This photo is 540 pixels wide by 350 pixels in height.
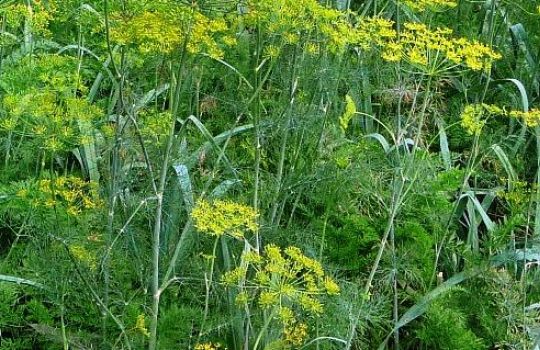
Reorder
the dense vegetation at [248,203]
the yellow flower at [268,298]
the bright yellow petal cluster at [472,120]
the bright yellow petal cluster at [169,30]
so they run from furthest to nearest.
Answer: the bright yellow petal cluster at [472,120] → the dense vegetation at [248,203] → the bright yellow petal cluster at [169,30] → the yellow flower at [268,298]

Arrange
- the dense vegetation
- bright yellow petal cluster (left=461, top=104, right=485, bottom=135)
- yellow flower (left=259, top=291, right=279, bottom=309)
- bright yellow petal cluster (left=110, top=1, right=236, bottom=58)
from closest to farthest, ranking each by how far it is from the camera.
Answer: yellow flower (left=259, top=291, right=279, bottom=309)
bright yellow petal cluster (left=110, top=1, right=236, bottom=58)
the dense vegetation
bright yellow petal cluster (left=461, top=104, right=485, bottom=135)

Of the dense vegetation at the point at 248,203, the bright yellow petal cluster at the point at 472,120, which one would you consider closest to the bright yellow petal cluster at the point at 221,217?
the dense vegetation at the point at 248,203

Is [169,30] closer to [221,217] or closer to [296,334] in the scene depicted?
[221,217]

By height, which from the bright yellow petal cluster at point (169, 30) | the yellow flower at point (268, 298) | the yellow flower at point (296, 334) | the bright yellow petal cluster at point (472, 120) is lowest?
the yellow flower at point (296, 334)

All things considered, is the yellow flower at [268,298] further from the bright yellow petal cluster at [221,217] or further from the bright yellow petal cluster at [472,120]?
the bright yellow petal cluster at [472,120]

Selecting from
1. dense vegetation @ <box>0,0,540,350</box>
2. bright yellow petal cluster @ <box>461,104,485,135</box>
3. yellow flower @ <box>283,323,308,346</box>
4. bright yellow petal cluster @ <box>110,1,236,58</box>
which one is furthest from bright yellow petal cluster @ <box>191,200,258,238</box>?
bright yellow petal cluster @ <box>461,104,485,135</box>

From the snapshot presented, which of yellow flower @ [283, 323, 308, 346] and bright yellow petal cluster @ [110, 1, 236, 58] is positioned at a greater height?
bright yellow petal cluster @ [110, 1, 236, 58]

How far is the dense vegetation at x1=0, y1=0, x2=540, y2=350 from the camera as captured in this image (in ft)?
8.31

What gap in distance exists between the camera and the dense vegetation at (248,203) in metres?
2.53

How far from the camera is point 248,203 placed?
325 centimetres

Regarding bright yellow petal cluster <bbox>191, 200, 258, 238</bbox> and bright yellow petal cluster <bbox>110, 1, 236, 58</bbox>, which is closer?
bright yellow petal cluster <bbox>191, 200, 258, 238</bbox>

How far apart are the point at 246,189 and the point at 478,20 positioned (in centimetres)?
222

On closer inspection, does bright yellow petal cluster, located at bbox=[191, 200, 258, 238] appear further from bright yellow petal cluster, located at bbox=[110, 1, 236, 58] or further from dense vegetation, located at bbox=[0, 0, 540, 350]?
bright yellow petal cluster, located at bbox=[110, 1, 236, 58]

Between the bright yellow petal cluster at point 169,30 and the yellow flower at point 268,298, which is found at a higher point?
the bright yellow petal cluster at point 169,30
